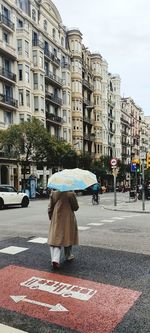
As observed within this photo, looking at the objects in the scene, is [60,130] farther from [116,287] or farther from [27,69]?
[116,287]

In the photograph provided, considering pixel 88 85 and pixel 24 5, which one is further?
pixel 88 85

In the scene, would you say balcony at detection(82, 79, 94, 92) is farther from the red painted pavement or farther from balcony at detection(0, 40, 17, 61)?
the red painted pavement

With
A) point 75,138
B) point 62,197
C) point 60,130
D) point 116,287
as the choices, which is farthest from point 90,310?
point 75,138

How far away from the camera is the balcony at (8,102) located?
136 ft

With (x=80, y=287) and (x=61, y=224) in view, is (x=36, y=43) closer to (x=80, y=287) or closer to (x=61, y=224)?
(x=61, y=224)

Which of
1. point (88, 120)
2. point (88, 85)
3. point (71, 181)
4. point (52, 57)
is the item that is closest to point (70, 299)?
point (71, 181)

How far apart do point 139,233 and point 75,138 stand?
169ft

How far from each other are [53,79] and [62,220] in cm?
4869

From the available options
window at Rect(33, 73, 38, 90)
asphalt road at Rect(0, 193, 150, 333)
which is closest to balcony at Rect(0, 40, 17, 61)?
window at Rect(33, 73, 38, 90)

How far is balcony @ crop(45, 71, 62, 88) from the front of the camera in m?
52.2

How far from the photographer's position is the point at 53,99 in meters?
53.9

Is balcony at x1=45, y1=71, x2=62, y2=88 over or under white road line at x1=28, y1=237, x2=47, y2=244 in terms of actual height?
over

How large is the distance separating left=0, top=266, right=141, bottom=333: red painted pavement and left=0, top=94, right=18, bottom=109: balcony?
1442 inches

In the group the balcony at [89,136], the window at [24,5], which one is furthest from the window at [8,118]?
the balcony at [89,136]
